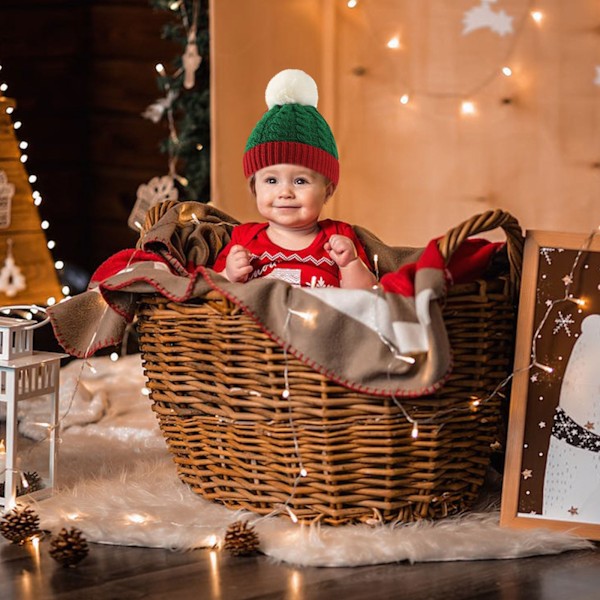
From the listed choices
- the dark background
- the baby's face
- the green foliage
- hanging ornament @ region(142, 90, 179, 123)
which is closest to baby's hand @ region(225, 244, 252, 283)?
the baby's face

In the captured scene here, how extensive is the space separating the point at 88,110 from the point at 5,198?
4.03 ft

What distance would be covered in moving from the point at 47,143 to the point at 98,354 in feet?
2.78

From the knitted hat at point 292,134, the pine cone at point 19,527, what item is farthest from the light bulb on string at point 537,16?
the pine cone at point 19,527

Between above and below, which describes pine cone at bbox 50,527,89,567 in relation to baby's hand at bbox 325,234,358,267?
below

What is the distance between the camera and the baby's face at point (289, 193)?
1888 mm

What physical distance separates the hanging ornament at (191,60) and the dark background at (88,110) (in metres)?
0.70

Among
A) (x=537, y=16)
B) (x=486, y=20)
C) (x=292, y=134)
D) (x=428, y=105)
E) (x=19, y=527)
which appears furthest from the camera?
(x=428, y=105)

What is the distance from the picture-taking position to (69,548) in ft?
4.93

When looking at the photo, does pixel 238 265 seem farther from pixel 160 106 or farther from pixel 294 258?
pixel 160 106

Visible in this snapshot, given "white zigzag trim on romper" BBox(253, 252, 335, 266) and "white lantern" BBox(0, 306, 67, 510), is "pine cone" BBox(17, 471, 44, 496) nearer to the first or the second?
"white lantern" BBox(0, 306, 67, 510)

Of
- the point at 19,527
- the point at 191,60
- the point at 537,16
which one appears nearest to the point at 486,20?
the point at 537,16

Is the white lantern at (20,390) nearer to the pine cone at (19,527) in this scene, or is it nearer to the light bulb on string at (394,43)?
the pine cone at (19,527)

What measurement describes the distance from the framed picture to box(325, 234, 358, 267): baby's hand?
0.30 metres

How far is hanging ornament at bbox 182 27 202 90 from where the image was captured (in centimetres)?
305
